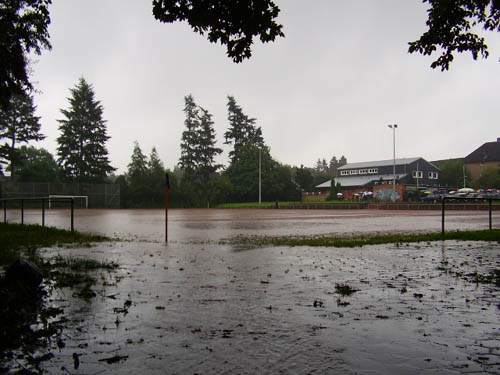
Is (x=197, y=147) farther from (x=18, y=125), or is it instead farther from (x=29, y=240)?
(x=29, y=240)

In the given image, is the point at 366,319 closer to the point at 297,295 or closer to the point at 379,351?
the point at 379,351

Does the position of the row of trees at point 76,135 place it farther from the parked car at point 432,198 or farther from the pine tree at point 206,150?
the parked car at point 432,198

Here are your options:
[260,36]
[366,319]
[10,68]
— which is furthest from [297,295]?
[10,68]

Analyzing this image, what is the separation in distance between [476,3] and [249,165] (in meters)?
78.5

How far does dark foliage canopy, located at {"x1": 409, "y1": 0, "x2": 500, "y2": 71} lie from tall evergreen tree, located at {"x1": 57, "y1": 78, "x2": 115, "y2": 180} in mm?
71816

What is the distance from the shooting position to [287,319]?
427 cm

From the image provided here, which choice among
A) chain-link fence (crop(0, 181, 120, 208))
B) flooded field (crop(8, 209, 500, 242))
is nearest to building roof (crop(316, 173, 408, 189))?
chain-link fence (crop(0, 181, 120, 208))

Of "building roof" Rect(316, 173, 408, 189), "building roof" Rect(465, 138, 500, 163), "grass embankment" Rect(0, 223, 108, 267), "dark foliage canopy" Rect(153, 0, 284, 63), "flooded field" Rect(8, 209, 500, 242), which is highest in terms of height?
"building roof" Rect(465, 138, 500, 163)

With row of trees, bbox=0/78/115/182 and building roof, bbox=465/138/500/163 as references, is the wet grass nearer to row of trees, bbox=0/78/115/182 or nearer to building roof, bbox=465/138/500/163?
row of trees, bbox=0/78/115/182

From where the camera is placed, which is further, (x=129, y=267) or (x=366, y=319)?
(x=129, y=267)

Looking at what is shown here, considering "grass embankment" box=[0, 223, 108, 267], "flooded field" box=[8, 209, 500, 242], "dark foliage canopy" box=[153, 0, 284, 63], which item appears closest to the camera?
"dark foliage canopy" box=[153, 0, 284, 63]

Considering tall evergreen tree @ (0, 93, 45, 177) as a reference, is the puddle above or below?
below

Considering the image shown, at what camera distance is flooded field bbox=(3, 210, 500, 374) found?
10.4ft

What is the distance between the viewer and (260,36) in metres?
5.84
